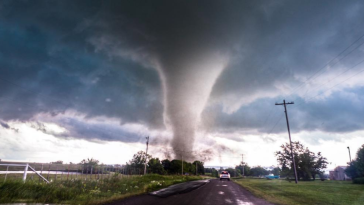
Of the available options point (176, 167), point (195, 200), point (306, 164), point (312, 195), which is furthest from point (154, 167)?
point (195, 200)

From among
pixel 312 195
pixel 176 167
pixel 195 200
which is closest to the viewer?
pixel 195 200

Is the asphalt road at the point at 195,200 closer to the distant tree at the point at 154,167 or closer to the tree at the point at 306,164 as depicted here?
the tree at the point at 306,164

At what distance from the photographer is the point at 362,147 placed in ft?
153

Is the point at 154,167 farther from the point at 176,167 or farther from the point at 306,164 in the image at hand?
the point at 306,164

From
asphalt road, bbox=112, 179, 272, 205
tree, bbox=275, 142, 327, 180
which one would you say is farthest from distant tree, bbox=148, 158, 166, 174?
asphalt road, bbox=112, 179, 272, 205

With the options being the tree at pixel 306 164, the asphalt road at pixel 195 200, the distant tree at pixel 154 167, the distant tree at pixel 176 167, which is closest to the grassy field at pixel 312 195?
the asphalt road at pixel 195 200

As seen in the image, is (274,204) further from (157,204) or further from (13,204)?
(13,204)

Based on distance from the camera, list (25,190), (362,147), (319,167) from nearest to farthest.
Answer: (25,190) → (362,147) → (319,167)

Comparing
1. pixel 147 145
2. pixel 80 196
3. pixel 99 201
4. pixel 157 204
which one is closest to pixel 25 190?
pixel 80 196

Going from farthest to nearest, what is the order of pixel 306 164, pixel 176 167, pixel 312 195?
pixel 176 167 < pixel 306 164 < pixel 312 195

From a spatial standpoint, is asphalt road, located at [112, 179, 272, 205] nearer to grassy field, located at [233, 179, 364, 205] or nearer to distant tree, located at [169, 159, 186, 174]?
grassy field, located at [233, 179, 364, 205]

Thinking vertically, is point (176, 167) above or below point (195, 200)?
below

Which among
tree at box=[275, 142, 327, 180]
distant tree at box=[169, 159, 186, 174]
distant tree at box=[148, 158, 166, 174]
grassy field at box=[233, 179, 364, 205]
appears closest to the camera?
grassy field at box=[233, 179, 364, 205]

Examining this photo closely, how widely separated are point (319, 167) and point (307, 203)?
66180mm
